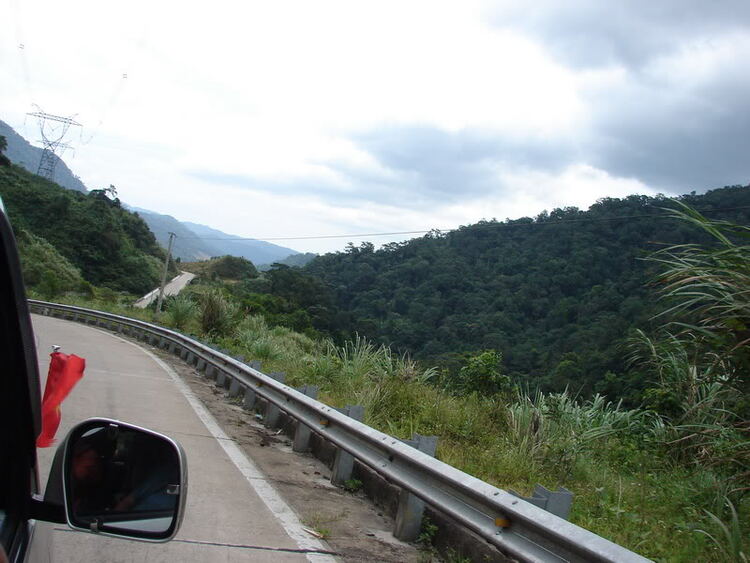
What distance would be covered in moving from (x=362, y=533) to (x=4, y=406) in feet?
12.8

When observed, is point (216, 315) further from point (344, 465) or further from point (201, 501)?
point (201, 501)

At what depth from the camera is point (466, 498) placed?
4543 millimetres

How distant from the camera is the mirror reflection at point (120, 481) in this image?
5.82ft

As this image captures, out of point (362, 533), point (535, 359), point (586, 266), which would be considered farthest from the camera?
point (586, 266)

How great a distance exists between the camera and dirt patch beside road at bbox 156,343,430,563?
4.96m

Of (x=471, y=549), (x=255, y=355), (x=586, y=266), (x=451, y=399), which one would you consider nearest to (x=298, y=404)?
(x=451, y=399)

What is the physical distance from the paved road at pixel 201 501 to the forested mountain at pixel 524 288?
28.4ft

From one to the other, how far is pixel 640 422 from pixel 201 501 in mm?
5738

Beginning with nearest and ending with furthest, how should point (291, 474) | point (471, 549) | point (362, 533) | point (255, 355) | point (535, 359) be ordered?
1. point (471, 549)
2. point (362, 533)
3. point (291, 474)
4. point (255, 355)
5. point (535, 359)

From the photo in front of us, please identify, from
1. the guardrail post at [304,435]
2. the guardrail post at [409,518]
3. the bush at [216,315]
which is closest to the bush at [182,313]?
the bush at [216,315]

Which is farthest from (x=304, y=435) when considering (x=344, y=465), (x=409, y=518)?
(x=409, y=518)

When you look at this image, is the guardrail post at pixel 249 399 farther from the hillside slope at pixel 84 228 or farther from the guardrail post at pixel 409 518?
the hillside slope at pixel 84 228

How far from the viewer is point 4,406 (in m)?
1.77

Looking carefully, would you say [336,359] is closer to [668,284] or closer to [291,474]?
[291,474]
